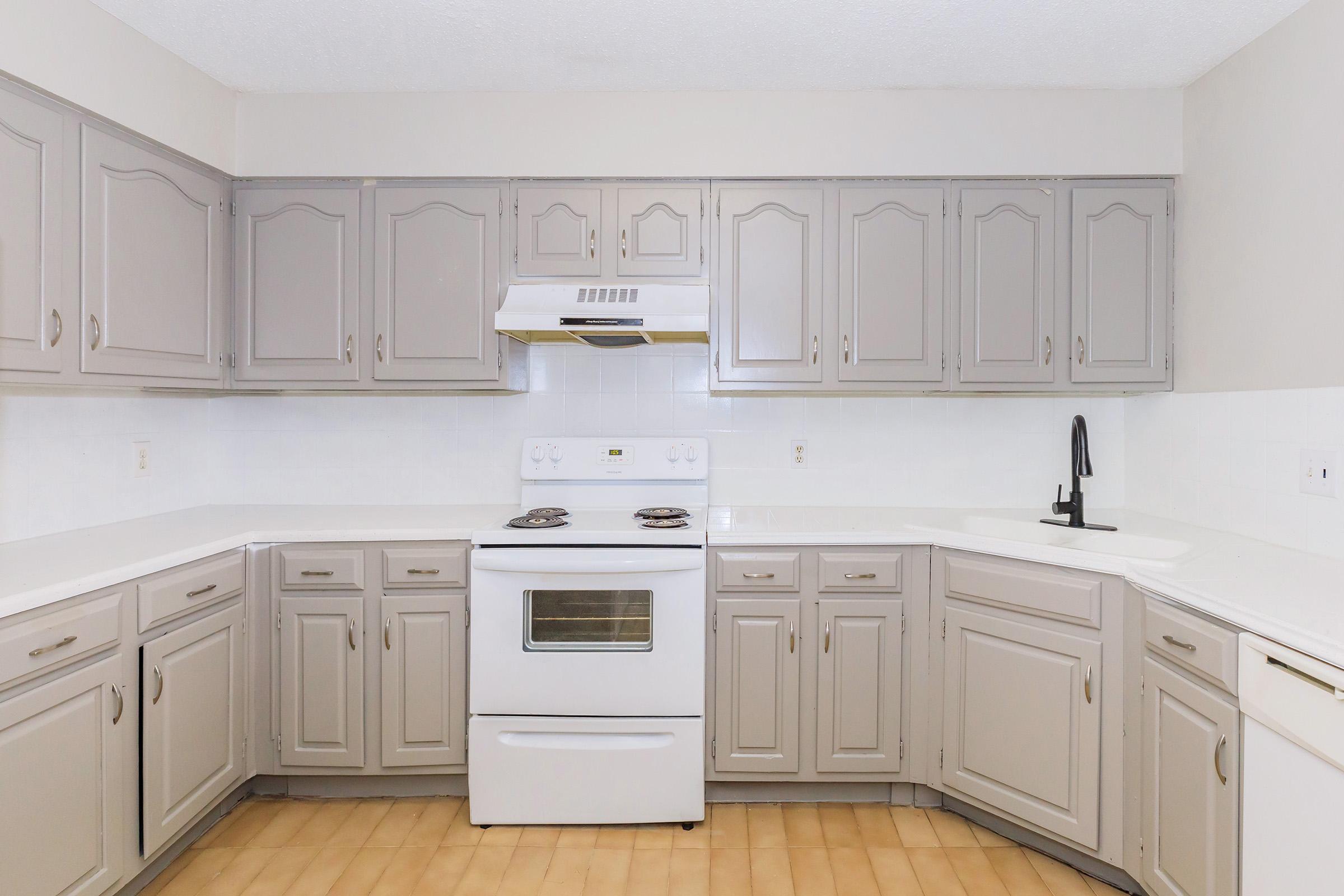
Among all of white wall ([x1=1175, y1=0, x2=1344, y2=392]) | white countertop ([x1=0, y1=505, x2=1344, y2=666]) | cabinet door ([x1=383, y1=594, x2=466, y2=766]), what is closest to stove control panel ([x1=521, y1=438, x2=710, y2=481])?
white countertop ([x1=0, y1=505, x2=1344, y2=666])

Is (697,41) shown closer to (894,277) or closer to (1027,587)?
(894,277)

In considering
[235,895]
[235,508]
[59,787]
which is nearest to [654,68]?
[235,508]

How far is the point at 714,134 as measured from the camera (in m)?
2.47

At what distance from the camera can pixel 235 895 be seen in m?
1.92

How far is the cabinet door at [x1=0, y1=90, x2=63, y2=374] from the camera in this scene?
5.70 feet

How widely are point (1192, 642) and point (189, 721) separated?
8.37ft

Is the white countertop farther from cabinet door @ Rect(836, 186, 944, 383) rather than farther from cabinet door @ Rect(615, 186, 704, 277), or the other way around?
cabinet door @ Rect(615, 186, 704, 277)

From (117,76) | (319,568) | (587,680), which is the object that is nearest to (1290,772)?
(587,680)

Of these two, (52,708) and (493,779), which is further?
(493,779)

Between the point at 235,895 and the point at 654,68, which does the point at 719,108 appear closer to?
A: the point at 654,68

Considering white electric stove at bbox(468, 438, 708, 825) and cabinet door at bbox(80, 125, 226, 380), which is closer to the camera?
cabinet door at bbox(80, 125, 226, 380)

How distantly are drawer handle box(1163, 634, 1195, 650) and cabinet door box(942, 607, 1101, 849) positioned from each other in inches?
9.7

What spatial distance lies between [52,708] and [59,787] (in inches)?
7.0

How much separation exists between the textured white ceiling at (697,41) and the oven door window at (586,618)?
1670mm
